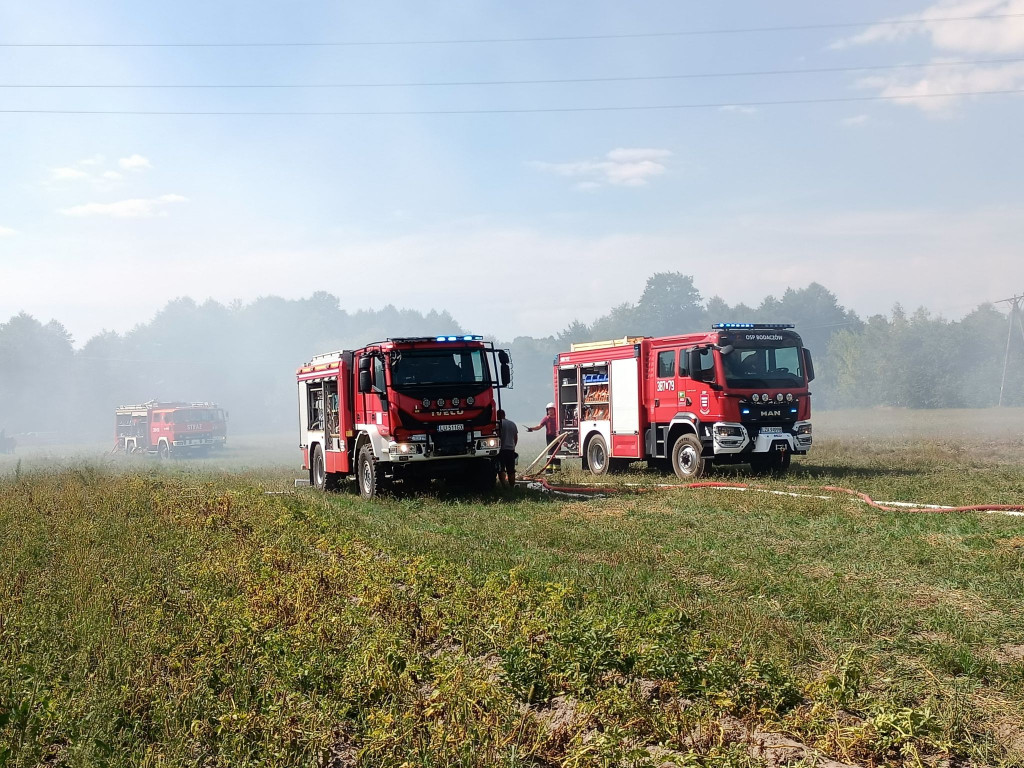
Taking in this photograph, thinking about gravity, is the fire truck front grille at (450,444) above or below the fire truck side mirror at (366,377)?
below

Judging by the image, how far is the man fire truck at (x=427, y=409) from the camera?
53.4 feet

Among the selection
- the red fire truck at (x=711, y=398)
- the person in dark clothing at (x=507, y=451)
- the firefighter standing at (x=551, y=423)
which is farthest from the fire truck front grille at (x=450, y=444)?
the firefighter standing at (x=551, y=423)

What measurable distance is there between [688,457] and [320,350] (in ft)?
387

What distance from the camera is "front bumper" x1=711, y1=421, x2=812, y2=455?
1811cm

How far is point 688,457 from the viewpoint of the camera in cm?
1922

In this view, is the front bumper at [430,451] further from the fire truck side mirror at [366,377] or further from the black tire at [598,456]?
the black tire at [598,456]

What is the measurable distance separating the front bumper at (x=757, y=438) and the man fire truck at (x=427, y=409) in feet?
14.4

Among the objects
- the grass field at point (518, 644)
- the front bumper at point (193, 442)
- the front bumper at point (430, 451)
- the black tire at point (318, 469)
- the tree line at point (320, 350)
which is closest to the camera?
the grass field at point (518, 644)

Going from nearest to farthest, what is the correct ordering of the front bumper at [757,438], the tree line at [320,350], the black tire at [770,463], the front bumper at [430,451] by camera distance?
the front bumper at [430,451] → the front bumper at [757,438] → the black tire at [770,463] → the tree line at [320,350]

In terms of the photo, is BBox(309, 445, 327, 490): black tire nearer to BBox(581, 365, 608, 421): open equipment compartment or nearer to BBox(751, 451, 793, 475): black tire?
BBox(581, 365, 608, 421): open equipment compartment

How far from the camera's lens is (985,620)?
688cm

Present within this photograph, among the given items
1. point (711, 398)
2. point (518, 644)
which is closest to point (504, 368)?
point (711, 398)

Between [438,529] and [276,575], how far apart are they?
3.88 metres

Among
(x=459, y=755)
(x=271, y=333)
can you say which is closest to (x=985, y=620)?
(x=459, y=755)
